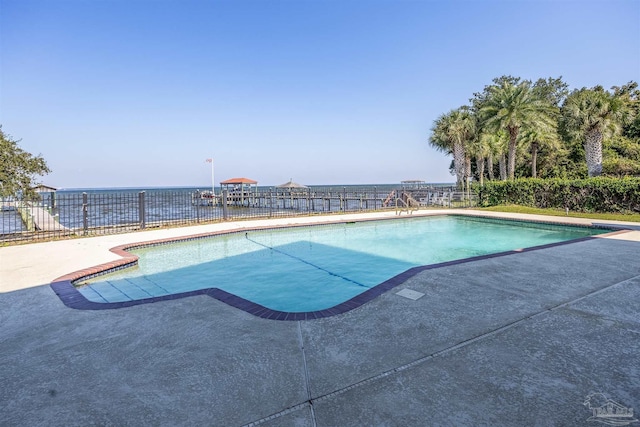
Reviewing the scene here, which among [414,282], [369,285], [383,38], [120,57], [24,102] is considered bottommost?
[369,285]

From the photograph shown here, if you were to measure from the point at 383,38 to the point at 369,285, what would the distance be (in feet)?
50.2

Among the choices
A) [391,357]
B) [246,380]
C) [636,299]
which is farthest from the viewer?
[636,299]

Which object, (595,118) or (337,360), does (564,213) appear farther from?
(337,360)

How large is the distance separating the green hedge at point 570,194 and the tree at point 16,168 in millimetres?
20969

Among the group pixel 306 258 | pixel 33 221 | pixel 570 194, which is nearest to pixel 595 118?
pixel 570 194

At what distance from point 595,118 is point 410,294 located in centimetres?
1917

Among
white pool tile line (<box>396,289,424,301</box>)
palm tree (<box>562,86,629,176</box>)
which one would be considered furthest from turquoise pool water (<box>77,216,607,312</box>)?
palm tree (<box>562,86,629,176</box>)

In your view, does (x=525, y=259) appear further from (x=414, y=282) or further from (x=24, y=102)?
(x=24, y=102)

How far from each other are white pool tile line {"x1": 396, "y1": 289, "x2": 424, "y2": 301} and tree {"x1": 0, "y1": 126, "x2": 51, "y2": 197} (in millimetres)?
11635

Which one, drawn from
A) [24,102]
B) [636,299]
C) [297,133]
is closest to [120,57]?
[24,102]

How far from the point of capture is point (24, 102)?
16.0 meters

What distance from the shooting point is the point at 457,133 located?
22.8 metres

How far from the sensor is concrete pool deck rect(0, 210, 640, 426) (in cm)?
188

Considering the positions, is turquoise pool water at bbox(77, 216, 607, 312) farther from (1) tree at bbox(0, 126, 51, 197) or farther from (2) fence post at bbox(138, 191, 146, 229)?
(1) tree at bbox(0, 126, 51, 197)
